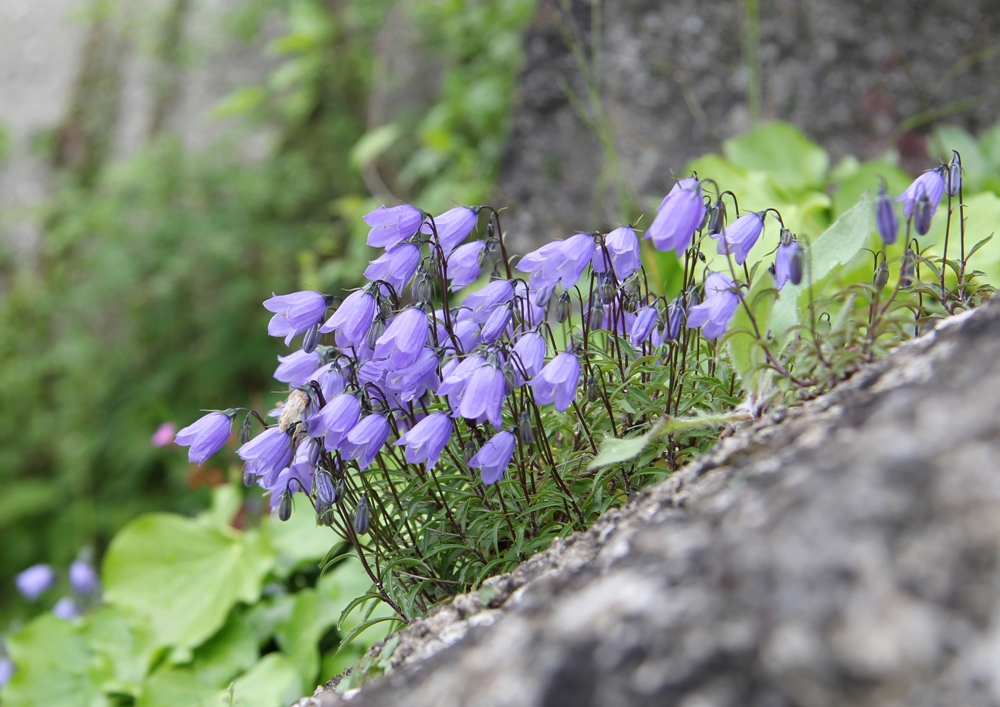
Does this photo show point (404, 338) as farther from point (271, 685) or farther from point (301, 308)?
point (271, 685)

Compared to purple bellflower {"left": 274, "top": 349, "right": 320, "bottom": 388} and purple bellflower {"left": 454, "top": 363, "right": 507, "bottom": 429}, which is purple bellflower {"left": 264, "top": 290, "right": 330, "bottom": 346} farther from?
purple bellflower {"left": 454, "top": 363, "right": 507, "bottom": 429}

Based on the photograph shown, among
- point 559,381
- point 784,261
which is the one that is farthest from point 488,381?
point 784,261

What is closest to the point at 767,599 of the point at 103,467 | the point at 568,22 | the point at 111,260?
the point at 568,22

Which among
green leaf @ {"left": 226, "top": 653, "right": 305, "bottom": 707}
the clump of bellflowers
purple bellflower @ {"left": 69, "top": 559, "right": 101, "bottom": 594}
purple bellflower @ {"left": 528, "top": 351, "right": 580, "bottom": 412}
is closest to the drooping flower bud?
the clump of bellflowers

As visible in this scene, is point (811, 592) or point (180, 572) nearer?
point (811, 592)

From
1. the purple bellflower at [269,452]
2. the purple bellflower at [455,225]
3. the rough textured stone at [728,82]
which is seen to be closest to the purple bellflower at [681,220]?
the purple bellflower at [455,225]

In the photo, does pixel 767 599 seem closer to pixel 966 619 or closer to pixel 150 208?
pixel 966 619
